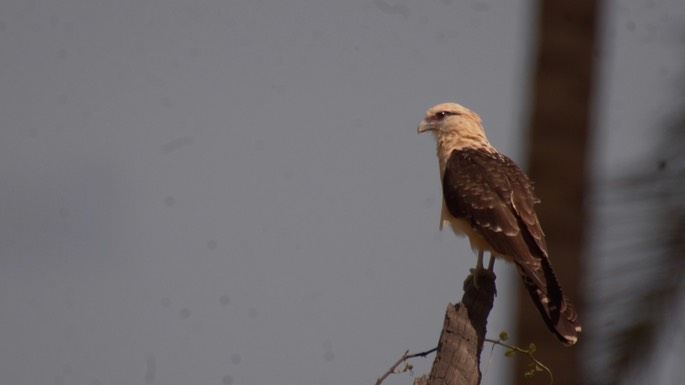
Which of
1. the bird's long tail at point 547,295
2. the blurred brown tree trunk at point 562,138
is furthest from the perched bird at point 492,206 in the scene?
the blurred brown tree trunk at point 562,138

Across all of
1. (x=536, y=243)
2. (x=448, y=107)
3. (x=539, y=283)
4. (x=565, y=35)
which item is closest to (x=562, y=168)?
(x=565, y=35)

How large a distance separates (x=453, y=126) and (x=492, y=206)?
1538 millimetres

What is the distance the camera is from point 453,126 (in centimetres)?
872

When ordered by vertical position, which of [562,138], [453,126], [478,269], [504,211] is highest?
[562,138]

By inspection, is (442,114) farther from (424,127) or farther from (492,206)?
(492,206)

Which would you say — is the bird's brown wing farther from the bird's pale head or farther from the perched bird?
the bird's pale head

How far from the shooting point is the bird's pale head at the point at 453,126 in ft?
28.2

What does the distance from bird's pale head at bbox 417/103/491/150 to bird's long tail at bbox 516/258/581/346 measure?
2.05 meters

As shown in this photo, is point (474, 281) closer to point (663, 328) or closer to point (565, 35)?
point (565, 35)

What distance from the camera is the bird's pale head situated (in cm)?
861

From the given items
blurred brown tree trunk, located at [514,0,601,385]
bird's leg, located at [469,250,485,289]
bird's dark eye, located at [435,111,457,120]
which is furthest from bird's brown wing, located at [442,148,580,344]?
blurred brown tree trunk, located at [514,0,601,385]

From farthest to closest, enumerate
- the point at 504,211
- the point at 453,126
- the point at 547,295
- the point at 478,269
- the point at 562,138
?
1. the point at 453,126
2. the point at 504,211
3. the point at 478,269
4. the point at 547,295
5. the point at 562,138

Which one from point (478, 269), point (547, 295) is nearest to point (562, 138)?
point (547, 295)

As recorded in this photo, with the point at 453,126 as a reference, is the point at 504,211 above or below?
below
